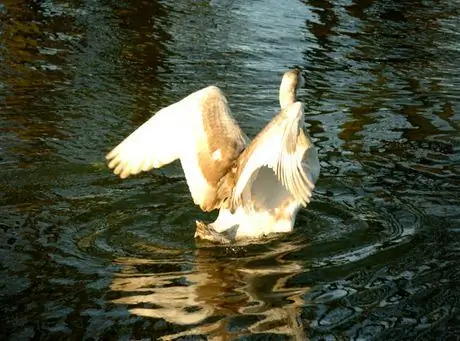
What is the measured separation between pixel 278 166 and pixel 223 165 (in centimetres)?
93

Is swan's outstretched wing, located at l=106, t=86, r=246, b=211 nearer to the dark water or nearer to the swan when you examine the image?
the swan

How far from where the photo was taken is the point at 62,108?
9805 mm

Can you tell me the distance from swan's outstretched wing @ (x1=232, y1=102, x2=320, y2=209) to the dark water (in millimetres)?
391

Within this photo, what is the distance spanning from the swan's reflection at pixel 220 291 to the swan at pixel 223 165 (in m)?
0.26

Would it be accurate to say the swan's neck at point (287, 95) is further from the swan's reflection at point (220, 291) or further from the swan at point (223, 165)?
the swan's reflection at point (220, 291)

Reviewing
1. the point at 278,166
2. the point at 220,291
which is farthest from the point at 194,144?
the point at 220,291

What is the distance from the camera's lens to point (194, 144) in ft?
23.4

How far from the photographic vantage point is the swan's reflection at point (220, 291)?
537 cm

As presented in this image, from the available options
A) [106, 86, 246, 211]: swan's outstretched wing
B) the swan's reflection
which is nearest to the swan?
[106, 86, 246, 211]: swan's outstretched wing

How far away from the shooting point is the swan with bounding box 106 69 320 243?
6.50 m

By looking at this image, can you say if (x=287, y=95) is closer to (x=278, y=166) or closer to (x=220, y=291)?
(x=278, y=166)

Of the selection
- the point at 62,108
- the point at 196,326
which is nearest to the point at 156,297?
the point at 196,326

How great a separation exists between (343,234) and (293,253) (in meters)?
0.51

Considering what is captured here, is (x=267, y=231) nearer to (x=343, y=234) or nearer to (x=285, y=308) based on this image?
(x=343, y=234)
